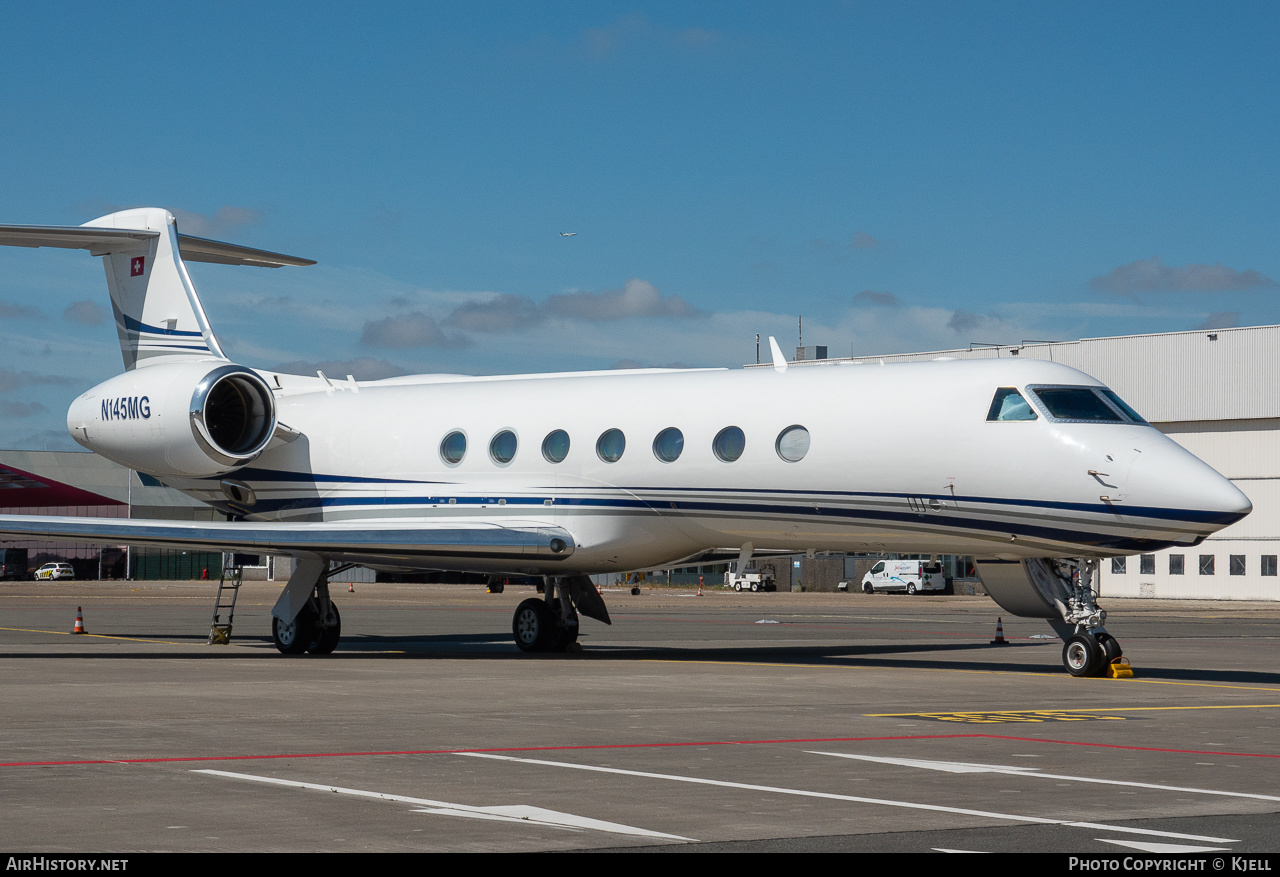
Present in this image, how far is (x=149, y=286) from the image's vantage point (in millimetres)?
24688

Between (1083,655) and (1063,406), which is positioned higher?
(1063,406)

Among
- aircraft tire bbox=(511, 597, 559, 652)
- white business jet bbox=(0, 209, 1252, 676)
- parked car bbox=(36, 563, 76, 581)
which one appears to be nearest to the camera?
white business jet bbox=(0, 209, 1252, 676)

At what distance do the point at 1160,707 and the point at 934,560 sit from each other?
51767 millimetres

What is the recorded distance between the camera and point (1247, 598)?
58594 mm

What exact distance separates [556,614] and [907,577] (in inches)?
1829

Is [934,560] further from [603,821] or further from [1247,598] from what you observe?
[603,821]

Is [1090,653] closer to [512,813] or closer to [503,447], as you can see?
[503,447]

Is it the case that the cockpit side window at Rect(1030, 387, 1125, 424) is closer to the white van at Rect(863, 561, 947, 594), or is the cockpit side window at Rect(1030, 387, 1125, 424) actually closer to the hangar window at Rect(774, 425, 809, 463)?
the hangar window at Rect(774, 425, 809, 463)

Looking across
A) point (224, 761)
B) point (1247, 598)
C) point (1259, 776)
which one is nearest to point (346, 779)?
point (224, 761)

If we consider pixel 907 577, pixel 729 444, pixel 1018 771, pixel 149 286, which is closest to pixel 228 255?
pixel 149 286

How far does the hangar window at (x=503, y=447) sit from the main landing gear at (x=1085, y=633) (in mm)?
8006

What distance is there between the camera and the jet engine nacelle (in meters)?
22.4

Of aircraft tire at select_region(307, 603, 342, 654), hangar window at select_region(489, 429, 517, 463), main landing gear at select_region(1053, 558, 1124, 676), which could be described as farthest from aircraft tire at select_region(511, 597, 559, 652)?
main landing gear at select_region(1053, 558, 1124, 676)

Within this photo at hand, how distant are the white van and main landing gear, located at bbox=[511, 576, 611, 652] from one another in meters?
46.0
